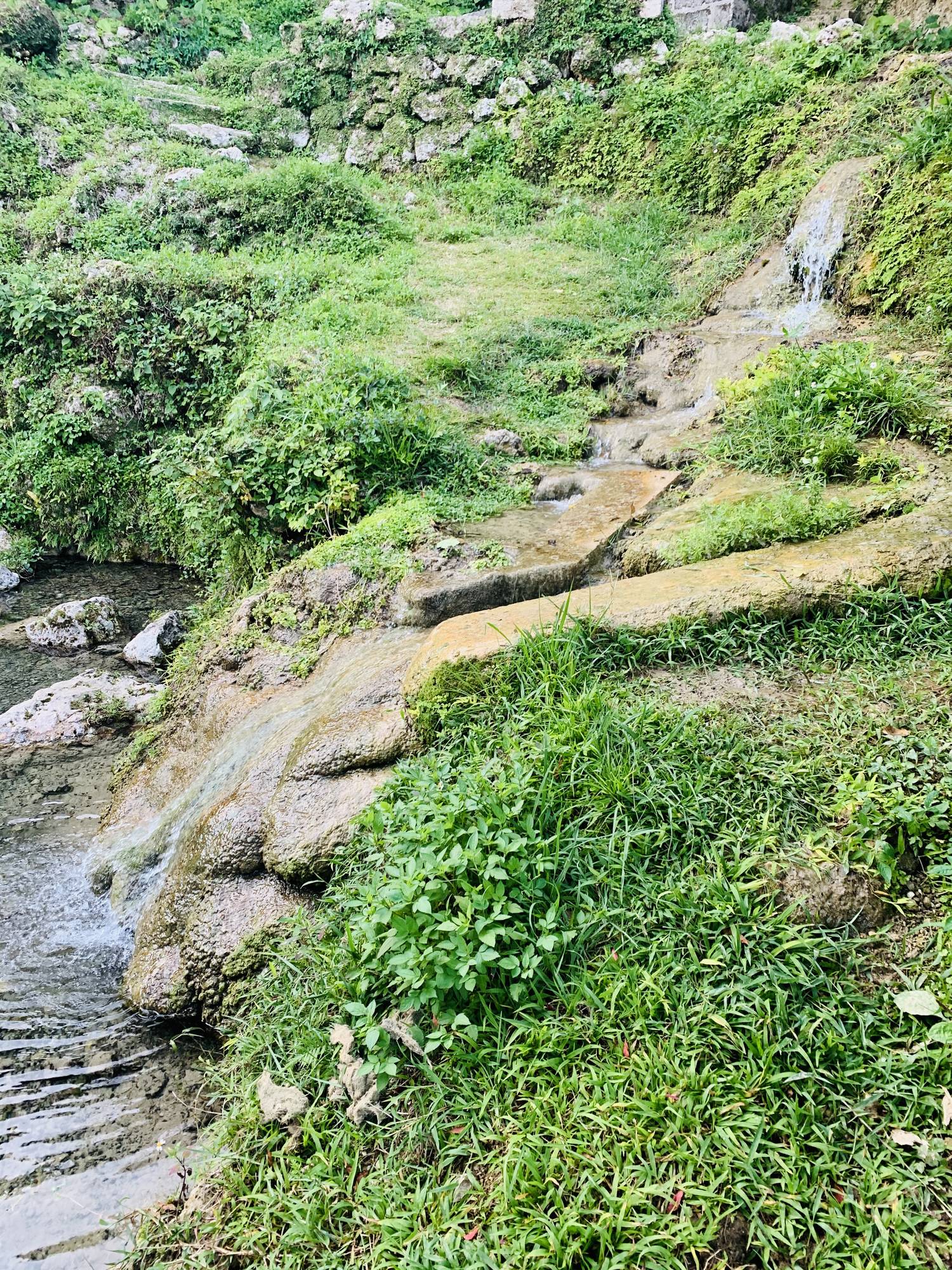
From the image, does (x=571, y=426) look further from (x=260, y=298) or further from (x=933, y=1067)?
(x=933, y=1067)

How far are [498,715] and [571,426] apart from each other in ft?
15.7

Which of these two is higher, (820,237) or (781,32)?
(781,32)

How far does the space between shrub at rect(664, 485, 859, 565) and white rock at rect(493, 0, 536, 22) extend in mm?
14982

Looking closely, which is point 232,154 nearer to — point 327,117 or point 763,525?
point 327,117

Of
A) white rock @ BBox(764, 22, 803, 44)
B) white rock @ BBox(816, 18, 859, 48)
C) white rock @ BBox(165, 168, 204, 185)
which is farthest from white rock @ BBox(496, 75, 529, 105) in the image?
white rock @ BBox(165, 168, 204, 185)

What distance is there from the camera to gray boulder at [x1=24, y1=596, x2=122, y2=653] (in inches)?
Answer: 311

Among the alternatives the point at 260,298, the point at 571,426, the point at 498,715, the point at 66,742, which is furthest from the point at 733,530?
the point at 260,298

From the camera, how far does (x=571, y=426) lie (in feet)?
26.0

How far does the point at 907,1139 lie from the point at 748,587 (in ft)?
8.23

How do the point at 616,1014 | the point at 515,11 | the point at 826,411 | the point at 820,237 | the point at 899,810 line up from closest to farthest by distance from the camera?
the point at 616,1014, the point at 899,810, the point at 826,411, the point at 820,237, the point at 515,11

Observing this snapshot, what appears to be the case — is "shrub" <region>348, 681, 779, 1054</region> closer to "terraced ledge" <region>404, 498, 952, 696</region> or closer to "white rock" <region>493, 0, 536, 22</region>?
"terraced ledge" <region>404, 498, 952, 696</region>

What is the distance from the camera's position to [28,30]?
52.3 feet

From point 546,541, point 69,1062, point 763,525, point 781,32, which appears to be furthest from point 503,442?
point 781,32

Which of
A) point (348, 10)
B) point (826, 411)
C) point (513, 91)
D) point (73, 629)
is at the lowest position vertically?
point (73, 629)
